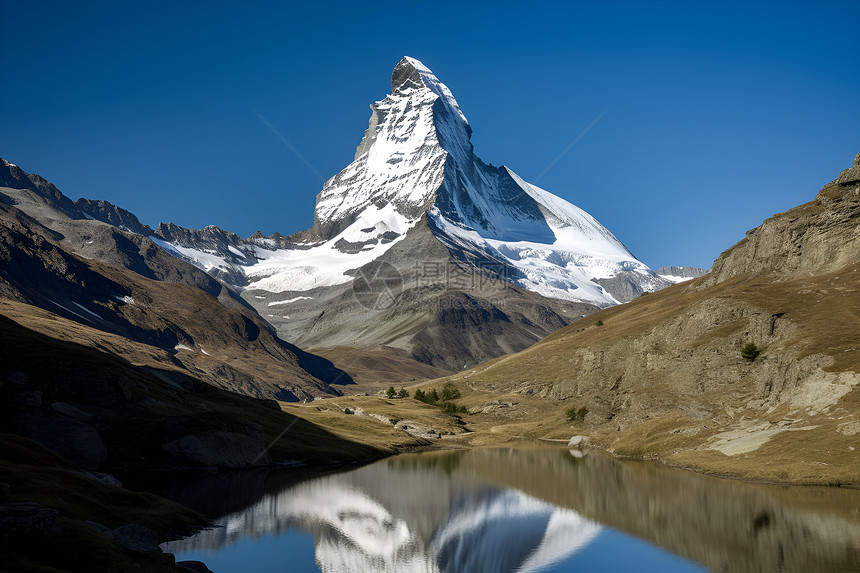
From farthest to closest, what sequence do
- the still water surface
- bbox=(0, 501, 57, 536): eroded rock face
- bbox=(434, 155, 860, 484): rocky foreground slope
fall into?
bbox=(434, 155, 860, 484): rocky foreground slope
the still water surface
bbox=(0, 501, 57, 536): eroded rock face

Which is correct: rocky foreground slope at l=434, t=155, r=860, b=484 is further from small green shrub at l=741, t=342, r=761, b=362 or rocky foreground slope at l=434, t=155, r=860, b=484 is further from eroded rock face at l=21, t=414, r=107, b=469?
eroded rock face at l=21, t=414, r=107, b=469

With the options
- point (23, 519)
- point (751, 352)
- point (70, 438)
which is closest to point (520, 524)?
point (70, 438)

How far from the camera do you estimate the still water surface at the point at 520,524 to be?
55062 millimetres

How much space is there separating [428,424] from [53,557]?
497 feet

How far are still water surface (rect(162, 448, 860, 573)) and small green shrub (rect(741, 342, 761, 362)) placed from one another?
92.7 ft

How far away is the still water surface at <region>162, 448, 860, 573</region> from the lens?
55.1 m

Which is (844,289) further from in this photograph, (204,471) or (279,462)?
(204,471)

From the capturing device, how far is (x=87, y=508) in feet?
153

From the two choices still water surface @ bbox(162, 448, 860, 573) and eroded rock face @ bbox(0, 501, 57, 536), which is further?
still water surface @ bbox(162, 448, 860, 573)

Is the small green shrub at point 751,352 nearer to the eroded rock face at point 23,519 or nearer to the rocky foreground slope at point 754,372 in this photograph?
the rocky foreground slope at point 754,372

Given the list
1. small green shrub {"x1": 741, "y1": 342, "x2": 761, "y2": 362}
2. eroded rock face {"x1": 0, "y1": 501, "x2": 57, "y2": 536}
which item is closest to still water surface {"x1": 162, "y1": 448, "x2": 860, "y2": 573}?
eroded rock face {"x1": 0, "y1": 501, "x2": 57, "y2": 536}

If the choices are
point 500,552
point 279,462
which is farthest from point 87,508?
point 279,462

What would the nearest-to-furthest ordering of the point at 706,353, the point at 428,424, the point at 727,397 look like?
the point at 727,397
the point at 706,353
the point at 428,424

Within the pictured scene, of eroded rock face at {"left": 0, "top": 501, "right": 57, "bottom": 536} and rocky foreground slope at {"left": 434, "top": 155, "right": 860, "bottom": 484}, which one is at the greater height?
rocky foreground slope at {"left": 434, "top": 155, "right": 860, "bottom": 484}
